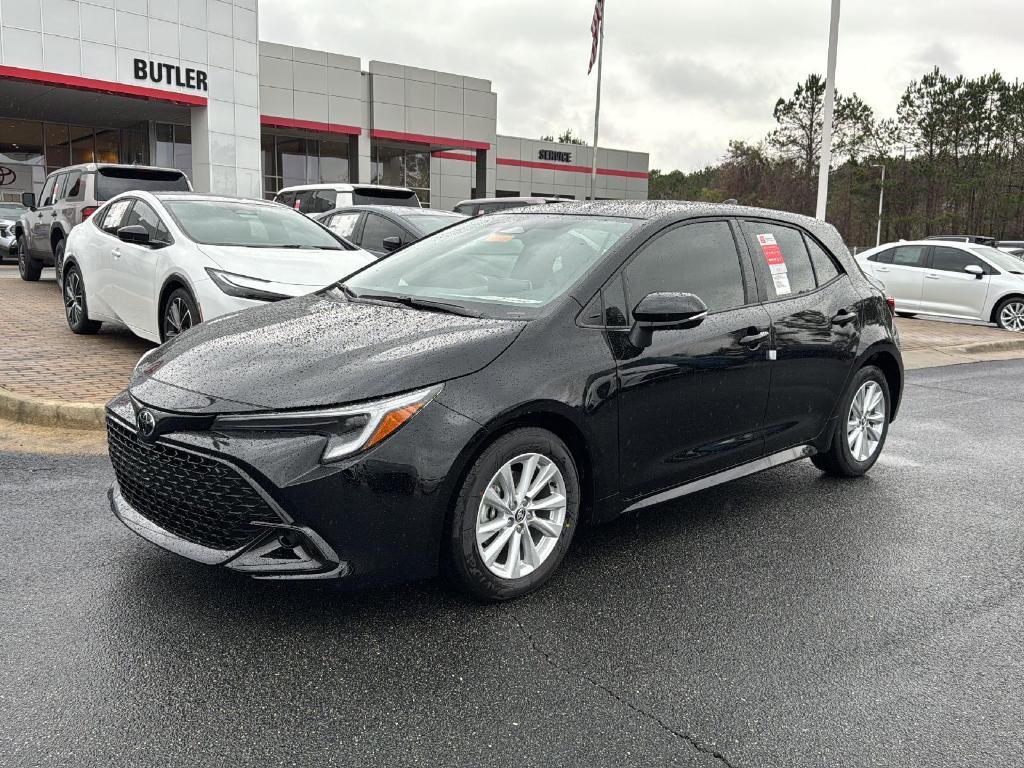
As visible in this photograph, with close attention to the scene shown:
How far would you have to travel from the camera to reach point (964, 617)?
3740mm

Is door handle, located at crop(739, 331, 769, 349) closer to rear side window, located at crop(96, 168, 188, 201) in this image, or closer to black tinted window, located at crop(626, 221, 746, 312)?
black tinted window, located at crop(626, 221, 746, 312)

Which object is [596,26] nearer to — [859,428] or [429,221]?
[429,221]

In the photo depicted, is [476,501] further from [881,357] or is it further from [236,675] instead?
[881,357]

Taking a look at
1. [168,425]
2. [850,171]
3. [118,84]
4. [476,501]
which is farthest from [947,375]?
[850,171]

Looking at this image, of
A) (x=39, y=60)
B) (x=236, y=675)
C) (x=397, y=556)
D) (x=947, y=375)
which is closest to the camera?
(x=236, y=675)

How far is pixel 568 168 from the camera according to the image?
188 ft

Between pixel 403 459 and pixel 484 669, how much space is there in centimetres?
78

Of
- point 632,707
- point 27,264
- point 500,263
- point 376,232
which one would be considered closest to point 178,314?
point 500,263

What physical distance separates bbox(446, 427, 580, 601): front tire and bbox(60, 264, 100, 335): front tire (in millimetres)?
7187

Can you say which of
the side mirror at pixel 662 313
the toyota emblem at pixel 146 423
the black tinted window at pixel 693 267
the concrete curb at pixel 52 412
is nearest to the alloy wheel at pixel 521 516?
the side mirror at pixel 662 313

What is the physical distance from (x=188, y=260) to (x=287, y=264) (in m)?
0.78

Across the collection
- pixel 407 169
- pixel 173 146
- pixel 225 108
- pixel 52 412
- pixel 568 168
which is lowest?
pixel 52 412

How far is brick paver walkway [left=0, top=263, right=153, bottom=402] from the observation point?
6.90 meters

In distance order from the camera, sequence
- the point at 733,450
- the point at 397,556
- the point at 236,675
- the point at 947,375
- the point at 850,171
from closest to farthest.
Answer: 1. the point at 236,675
2. the point at 397,556
3. the point at 733,450
4. the point at 947,375
5. the point at 850,171
